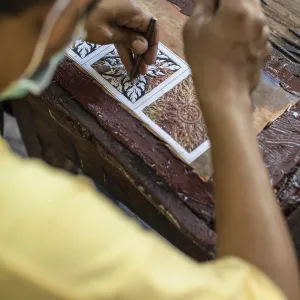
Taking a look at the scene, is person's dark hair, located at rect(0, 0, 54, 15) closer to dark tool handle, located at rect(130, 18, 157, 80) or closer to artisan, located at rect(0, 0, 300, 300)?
artisan, located at rect(0, 0, 300, 300)

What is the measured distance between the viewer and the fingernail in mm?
959

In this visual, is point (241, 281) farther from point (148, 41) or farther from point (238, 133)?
point (148, 41)

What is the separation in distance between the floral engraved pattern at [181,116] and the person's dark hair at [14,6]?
0.47 meters

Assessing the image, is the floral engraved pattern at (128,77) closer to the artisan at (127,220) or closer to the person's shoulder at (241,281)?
the artisan at (127,220)

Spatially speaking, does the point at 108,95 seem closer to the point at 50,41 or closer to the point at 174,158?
the point at 174,158

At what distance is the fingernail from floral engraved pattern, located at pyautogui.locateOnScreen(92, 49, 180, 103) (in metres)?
0.06

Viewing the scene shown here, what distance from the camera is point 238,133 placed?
693 millimetres

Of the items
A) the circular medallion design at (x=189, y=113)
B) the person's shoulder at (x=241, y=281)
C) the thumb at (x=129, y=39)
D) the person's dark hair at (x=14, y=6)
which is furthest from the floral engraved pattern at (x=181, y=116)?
the person's dark hair at (x=14, y=6)

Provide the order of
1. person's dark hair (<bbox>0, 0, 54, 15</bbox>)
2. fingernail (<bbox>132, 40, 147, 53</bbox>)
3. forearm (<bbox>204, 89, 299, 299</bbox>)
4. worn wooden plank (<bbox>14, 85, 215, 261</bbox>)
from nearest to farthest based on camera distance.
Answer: person's dark hair (<bbox>0, 0, 54, 15</bbox>) < forearm (<bbox>204, 89, 299, 299</bbox>) < worn wooden plank (<bbox>14, 85, 215, 261</bbox>) < fingernail (<bbox>132, 40, 147, 53</bbox>)

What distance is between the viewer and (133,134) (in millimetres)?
929

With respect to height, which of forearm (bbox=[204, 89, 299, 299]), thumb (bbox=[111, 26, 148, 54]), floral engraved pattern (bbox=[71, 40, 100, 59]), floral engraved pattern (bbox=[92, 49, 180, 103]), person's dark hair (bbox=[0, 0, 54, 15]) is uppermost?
person's dark hair (bbox=[0, 0, 54, 15])

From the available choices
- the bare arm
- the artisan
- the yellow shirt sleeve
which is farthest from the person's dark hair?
the bare arm

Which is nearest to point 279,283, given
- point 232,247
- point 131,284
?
point 232,247

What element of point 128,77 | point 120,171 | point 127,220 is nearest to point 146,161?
point 120,171
